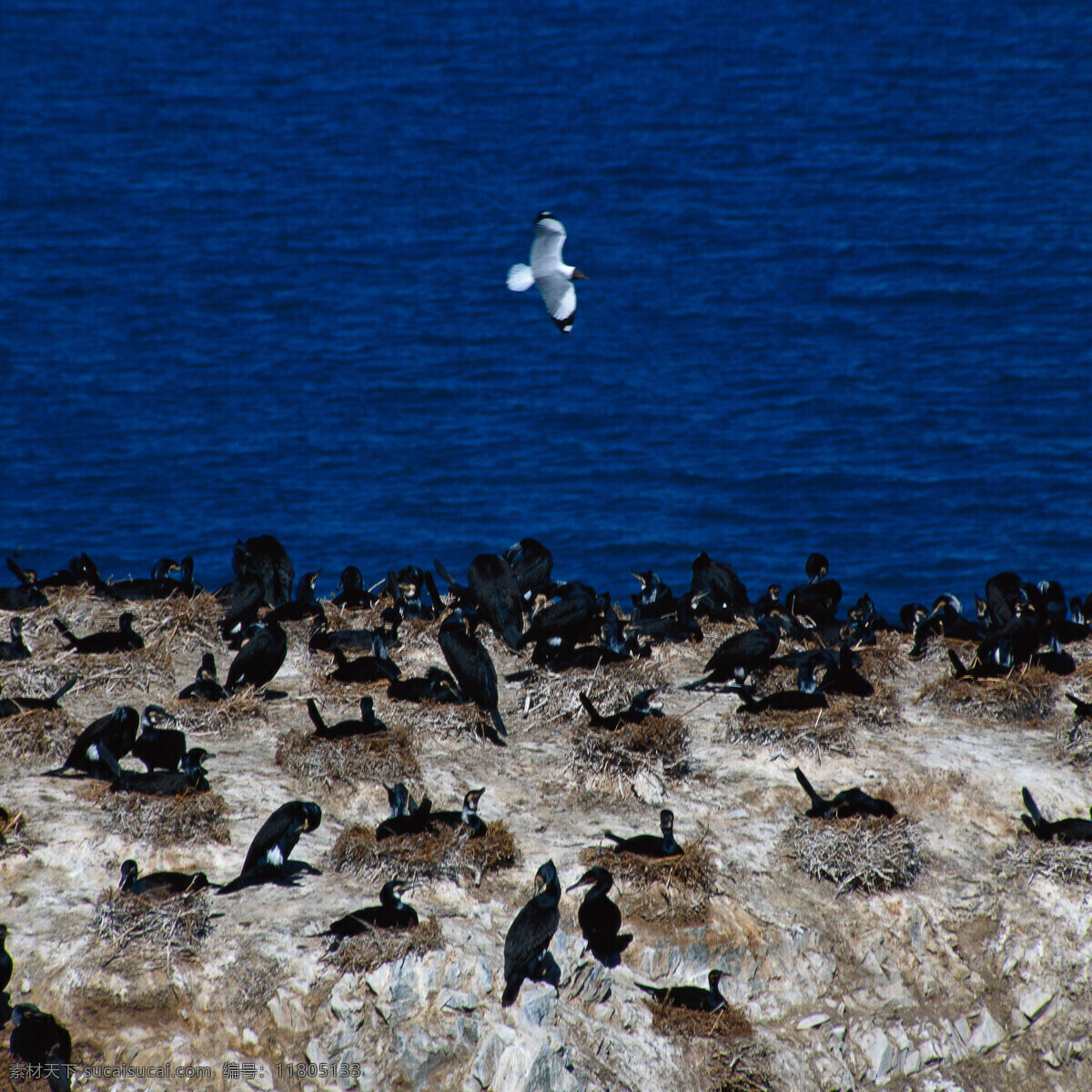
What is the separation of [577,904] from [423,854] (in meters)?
1.40

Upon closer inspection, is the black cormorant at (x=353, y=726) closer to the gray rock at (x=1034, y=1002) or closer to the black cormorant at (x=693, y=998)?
the black cormorant at (x=693, y=998)

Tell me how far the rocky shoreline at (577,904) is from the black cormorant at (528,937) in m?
0.19

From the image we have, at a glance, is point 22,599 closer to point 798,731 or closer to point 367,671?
point 367,671

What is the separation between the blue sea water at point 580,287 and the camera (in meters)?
44.7

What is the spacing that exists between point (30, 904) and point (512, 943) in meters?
4.09

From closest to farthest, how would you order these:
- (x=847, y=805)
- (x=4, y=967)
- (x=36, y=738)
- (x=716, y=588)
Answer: (x=4, y=967) → (x=847, y=805) → (x=36, y=738) → (x=716, y=588)

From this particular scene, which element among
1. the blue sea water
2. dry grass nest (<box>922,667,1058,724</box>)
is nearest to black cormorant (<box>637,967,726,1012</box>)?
dry grass nest (<box>922,667,1058,724</box>)

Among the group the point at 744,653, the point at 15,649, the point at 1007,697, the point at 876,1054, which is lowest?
the point at 876,1054

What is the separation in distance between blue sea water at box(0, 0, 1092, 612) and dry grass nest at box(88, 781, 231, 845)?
2733cm

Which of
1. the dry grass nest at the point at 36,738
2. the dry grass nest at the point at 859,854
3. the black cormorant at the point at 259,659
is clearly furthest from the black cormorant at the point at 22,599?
the dry grass nest at the point at 859,854

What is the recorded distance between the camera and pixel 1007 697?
16.1 metres

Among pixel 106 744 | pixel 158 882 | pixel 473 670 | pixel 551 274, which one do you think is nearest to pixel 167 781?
pixel 106 744

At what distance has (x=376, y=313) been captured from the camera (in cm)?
5944

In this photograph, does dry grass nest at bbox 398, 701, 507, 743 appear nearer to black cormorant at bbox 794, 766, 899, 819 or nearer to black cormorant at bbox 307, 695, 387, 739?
black cormorant at bbox 307, 695, 387, 739
